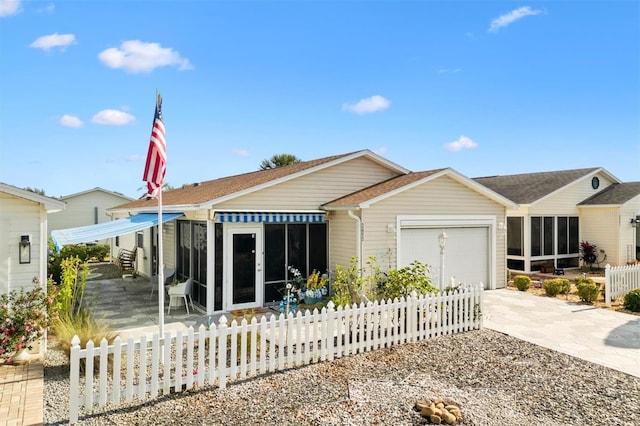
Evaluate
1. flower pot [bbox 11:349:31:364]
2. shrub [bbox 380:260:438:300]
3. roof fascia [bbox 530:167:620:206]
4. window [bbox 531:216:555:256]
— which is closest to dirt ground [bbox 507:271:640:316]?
window [bbox 531:216:555:256]

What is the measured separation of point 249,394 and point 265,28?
14.6 m

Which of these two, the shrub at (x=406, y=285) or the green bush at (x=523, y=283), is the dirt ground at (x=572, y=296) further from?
the shrub at (x=406, y=285)

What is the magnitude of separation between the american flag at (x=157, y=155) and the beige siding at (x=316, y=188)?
141 inches

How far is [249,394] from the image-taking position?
6562 millimetres

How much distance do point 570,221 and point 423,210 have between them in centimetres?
1373

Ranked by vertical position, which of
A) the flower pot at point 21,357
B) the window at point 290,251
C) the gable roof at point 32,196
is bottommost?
the flower pot at point 21,357

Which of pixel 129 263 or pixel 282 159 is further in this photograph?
pixel 282 159

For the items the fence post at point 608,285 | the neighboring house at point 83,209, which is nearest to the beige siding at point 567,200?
the fence post at point 608,285

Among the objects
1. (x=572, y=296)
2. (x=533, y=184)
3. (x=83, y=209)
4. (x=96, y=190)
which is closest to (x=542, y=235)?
(x=533, y=184)

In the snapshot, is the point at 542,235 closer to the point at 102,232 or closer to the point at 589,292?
the point at 589,292

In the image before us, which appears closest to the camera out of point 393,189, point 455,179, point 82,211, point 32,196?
point 32,196

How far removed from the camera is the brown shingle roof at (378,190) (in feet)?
43.9

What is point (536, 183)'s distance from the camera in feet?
79.2

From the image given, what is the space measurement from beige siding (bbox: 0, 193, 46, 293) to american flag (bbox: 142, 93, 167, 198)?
259 centimetres
